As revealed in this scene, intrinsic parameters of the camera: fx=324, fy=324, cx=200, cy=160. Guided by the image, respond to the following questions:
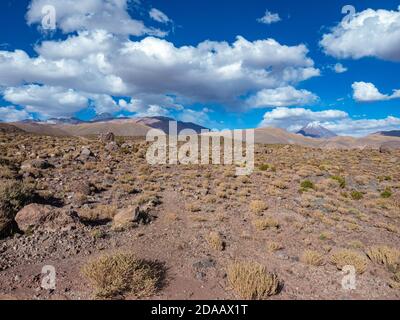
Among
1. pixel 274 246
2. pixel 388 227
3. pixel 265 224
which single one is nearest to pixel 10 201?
pixel 274 246

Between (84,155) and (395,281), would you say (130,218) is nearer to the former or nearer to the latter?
(395,281)

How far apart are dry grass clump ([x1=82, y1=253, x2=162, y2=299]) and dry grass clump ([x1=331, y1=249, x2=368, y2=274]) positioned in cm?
552

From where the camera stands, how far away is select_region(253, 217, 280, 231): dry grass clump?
43.7 ft

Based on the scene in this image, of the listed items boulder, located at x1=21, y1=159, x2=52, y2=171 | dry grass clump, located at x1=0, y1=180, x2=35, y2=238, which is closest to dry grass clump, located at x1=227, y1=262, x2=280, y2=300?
dry grass clump, located at x1=0, y1=180, x2=35, y2=238

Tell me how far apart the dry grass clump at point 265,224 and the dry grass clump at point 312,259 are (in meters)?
3.02

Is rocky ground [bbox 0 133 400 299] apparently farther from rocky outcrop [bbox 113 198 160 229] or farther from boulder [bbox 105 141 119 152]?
boulder [bbox 105 141 119 152]

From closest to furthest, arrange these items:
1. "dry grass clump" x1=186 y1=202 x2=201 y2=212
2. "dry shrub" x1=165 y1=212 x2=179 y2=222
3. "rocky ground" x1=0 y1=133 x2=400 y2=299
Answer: "rocky ground" x1=0 y1=133 x2=400 y2=299 → "dry shrub" x1=165 y1=212 x2=179 y2=222 → "dry grass clump" x1=186 y1=202 x2=201 y2=212

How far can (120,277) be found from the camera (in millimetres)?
7840

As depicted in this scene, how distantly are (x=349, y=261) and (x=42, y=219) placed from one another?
Result: 9921mm

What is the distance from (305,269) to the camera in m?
9.80

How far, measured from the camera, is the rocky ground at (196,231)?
28.1 ft

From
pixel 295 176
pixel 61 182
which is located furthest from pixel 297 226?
pixel 61 182

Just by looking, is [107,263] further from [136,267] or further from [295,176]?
[295,176]
